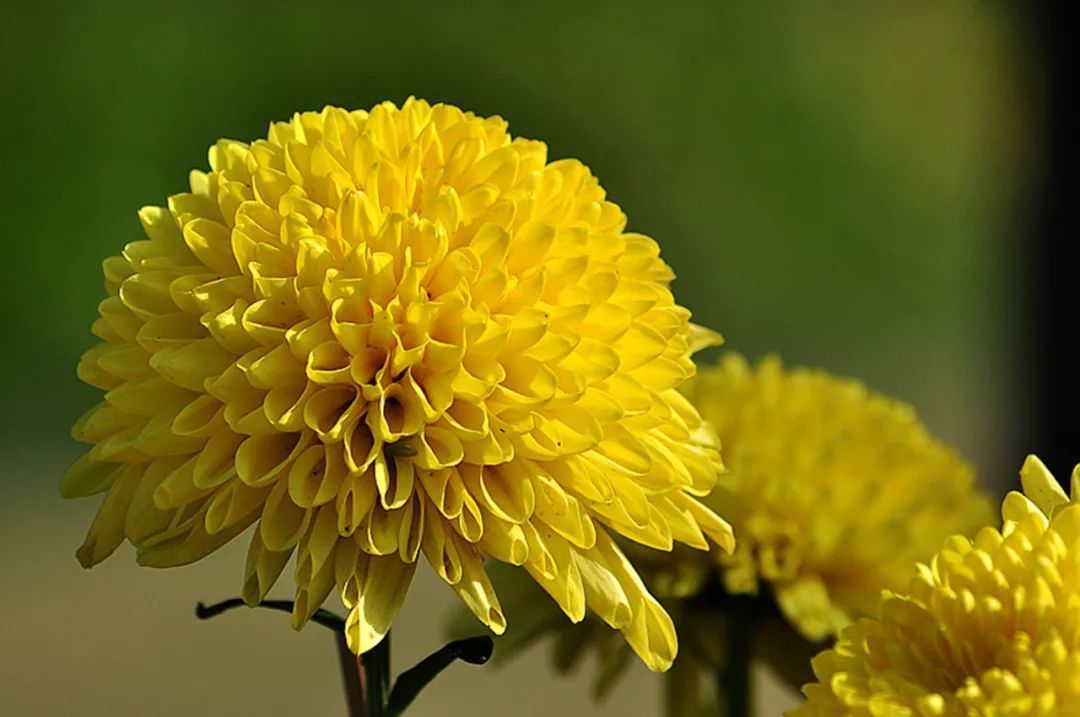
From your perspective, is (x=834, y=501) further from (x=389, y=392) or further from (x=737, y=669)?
(x=389, y=392)

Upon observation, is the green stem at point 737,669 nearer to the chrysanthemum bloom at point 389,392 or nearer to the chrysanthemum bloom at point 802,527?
the chrysanthemum bloom at point 802,527

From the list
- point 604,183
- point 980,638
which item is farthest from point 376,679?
point 604,183

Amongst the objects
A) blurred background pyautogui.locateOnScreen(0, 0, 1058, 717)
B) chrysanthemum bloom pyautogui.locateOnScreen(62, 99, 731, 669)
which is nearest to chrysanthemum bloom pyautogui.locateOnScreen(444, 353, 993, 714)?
chrysanthemum bloom pyautogui.locateOnScreen(62, 99, 731, 669)

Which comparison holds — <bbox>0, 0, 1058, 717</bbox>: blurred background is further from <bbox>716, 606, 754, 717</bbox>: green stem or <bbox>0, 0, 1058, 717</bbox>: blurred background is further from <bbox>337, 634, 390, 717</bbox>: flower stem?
<bbox>337, 634, 390, 717</bbox>: flower stem

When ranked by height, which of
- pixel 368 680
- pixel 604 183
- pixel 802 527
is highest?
pixel 604 183

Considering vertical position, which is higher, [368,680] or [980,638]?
[980,638]

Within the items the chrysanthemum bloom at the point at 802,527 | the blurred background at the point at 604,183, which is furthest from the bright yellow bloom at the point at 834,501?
the blurred background at the point at 604,183
